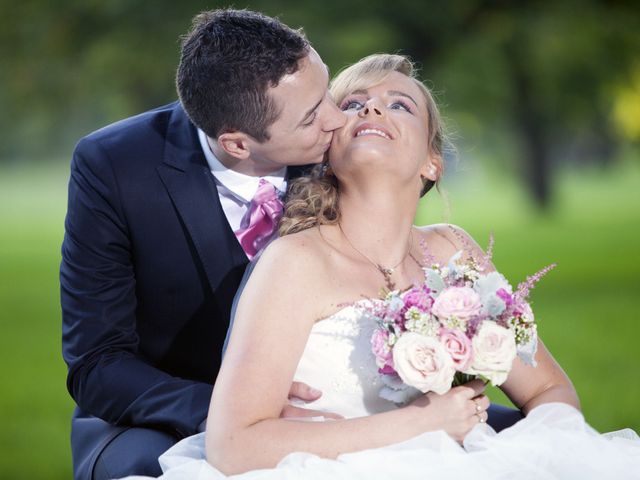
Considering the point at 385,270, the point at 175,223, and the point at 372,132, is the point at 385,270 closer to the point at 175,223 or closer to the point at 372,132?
the point at 372,132

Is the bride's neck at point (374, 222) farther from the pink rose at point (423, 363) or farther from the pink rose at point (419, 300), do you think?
the pink rose at point (423, 363)

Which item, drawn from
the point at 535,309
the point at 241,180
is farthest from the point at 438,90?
the point at 241,180

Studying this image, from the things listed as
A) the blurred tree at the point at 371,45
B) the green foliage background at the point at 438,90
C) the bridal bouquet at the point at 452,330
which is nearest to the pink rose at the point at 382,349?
the bridal bouquet at the point at 452,330

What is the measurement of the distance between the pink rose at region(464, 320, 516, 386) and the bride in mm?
198

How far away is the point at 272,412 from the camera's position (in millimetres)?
3363

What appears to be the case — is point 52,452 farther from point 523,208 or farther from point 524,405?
point 523,208

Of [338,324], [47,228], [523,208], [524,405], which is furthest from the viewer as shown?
[523,208]

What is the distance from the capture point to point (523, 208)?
3120 centimetres

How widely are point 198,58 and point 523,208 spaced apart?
91.5 ft

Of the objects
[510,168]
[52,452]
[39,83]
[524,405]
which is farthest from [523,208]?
[524,405]

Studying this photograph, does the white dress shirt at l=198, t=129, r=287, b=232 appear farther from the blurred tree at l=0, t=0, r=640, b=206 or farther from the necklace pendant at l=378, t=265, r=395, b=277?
the blurred tree at l=0, t=0, r=640, b=206

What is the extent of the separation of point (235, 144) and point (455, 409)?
1574mm

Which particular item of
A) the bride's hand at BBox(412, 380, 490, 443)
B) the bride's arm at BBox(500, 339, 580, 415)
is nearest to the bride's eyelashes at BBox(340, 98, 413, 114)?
the bride's arm at BBox(500, 339, 580, 415)

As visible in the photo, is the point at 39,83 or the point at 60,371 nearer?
the point at 60,371
